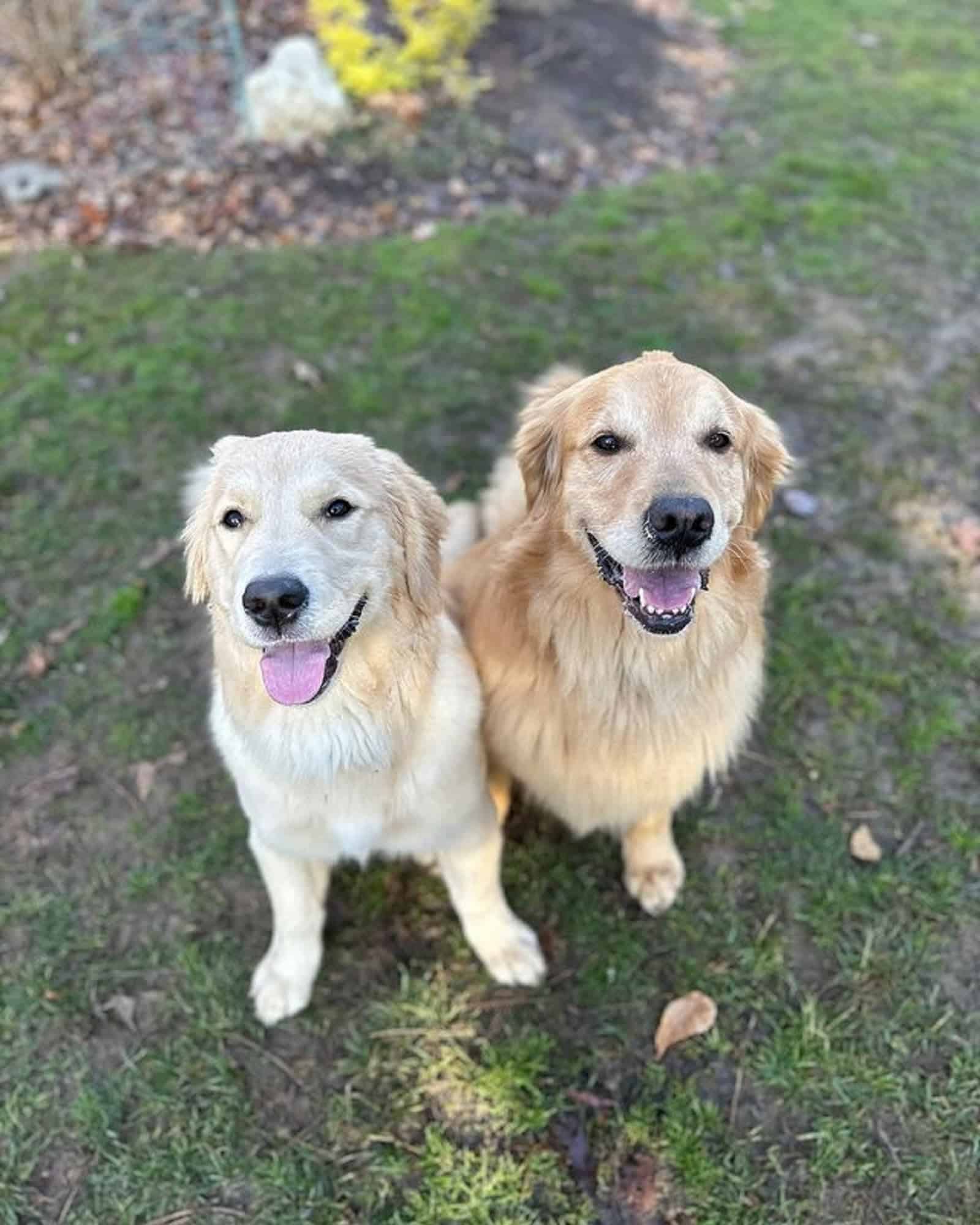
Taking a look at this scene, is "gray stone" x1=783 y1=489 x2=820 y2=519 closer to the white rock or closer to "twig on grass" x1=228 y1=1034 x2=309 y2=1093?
"twig on grass" x1=228 y1=1034 x2=309 y2=1093

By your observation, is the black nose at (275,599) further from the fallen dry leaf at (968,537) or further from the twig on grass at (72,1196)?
the fallen dry leaf at (968,537)

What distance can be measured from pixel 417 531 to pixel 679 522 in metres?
0.67

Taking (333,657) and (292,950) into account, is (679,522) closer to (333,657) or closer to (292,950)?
(333,657)

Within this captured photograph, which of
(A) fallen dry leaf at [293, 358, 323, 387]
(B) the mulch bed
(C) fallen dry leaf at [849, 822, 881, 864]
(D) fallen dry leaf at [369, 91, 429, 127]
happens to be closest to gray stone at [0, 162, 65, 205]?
(B) the mulch bed

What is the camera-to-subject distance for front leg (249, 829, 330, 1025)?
2.81 metres

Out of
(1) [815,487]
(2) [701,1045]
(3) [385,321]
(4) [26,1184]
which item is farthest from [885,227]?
(4) [26,1184]

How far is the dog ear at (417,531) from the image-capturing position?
2.33 m

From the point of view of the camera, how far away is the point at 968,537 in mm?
4137

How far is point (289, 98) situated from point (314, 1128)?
6.02 m

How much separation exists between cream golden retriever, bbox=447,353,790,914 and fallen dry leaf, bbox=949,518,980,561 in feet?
5.97

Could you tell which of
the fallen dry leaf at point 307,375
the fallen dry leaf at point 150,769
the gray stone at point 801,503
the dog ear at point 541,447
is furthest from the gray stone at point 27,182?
the gray stone at point 801,503

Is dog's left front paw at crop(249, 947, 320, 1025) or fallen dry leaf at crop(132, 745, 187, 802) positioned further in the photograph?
fallen dry leaf at crop(132, 745, 187, 802)

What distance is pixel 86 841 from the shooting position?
3330mm

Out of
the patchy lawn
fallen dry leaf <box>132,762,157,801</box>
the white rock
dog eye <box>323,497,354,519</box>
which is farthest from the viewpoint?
the white rock
